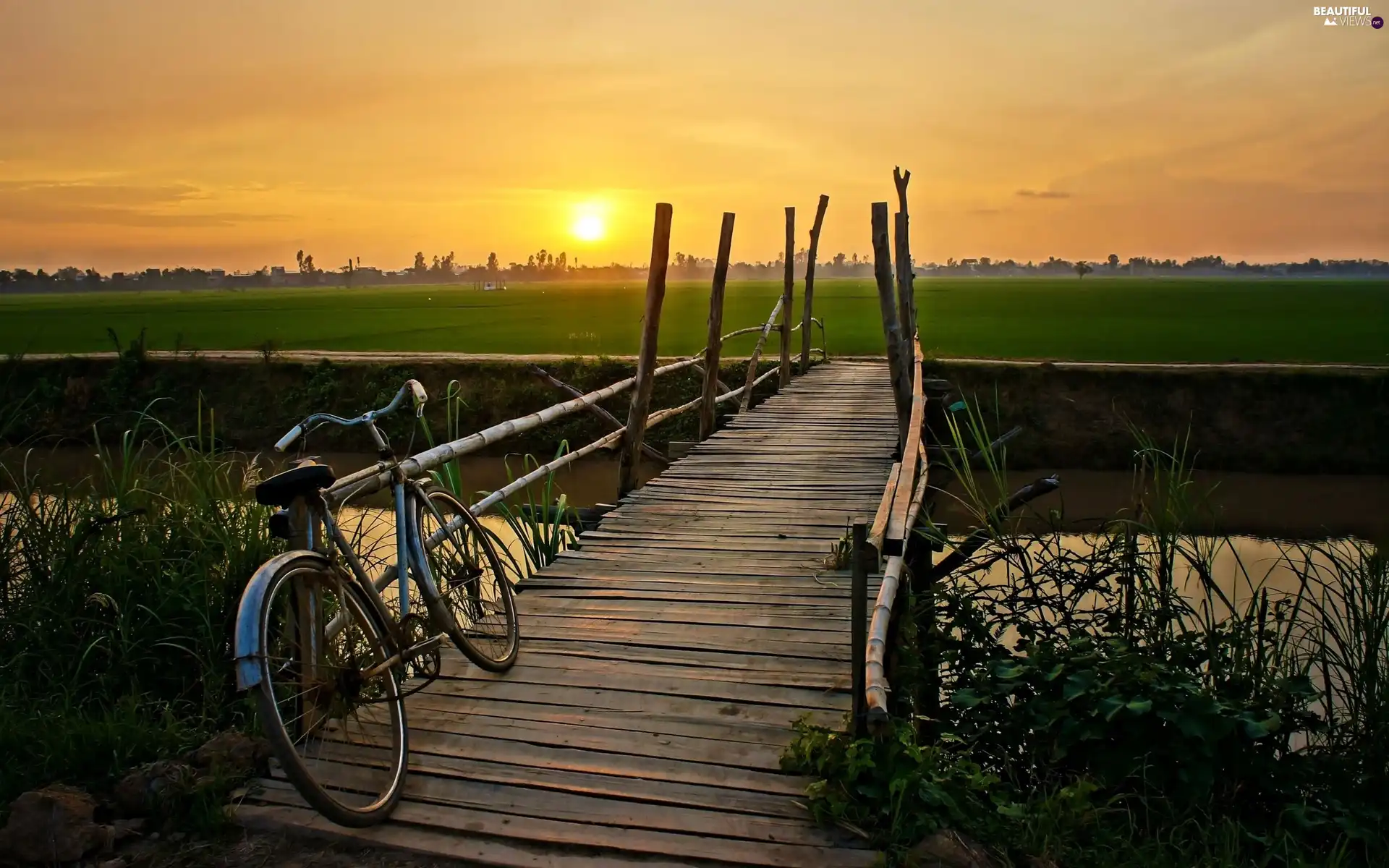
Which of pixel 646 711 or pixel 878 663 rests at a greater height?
pixel 878 663

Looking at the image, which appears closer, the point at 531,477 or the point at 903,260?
the point at 531,477

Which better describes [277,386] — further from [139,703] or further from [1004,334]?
[1004,334]

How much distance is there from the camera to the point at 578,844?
8.45 feet

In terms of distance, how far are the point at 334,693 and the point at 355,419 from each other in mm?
767

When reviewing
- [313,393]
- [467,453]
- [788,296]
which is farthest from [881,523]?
[313,393]

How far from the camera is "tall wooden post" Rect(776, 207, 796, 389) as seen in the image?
11841 mm

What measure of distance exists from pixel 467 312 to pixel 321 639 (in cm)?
4118

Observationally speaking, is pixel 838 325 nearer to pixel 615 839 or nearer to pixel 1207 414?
pixel 1207 414

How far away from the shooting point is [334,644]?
3.12m

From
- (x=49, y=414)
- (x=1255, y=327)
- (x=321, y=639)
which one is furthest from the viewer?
(x=1255, y=327)

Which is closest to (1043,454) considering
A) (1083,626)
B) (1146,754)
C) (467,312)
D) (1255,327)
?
(1083,626)

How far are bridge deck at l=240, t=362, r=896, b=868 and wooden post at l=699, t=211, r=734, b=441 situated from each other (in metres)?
3.02

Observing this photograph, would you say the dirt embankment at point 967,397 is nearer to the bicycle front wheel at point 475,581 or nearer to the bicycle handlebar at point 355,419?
the bicycle front wheel at point 475,581

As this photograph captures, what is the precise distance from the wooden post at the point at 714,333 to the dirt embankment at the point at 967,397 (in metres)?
3.96
